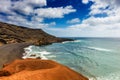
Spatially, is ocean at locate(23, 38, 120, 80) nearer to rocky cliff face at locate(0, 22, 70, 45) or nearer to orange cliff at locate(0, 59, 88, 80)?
orange cliff at locate(0, 59, 88, 80)

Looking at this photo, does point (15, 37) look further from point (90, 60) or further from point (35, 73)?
point (35, 73)

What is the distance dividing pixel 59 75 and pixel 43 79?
1.70 m

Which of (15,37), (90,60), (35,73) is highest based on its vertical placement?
(15,37)

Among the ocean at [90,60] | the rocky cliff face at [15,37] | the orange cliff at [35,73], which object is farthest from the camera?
the rocky cliff face at [15,37]

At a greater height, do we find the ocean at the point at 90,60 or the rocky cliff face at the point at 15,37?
the rocky cliff face at the point at 15,37

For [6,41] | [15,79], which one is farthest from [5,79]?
[6,41]

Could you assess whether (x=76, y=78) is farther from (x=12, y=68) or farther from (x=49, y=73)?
(x=12, y=68)

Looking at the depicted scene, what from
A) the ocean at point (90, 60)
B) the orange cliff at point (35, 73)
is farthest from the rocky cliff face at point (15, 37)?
the orange cliff at point (35, 73)

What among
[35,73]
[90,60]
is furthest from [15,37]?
[35,73]

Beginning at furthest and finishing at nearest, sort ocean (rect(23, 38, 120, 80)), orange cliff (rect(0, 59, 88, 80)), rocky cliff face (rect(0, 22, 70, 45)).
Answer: rocky cliff face (rect(0, 22, 70, 45)), ocean (rect(23, 38, 120, 80)), orange cliff (rect(0, 59, 88, 80))

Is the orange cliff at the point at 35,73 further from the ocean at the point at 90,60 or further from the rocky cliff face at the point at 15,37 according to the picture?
the rocky cliff face at the point at 15,37

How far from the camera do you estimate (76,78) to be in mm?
13586

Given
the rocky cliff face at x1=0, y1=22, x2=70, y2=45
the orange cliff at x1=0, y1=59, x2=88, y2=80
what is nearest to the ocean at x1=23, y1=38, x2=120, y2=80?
the orange cliff at x1=0, y1=59, x2=88, y2=80

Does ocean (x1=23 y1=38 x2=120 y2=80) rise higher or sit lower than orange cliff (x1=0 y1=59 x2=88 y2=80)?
lower
